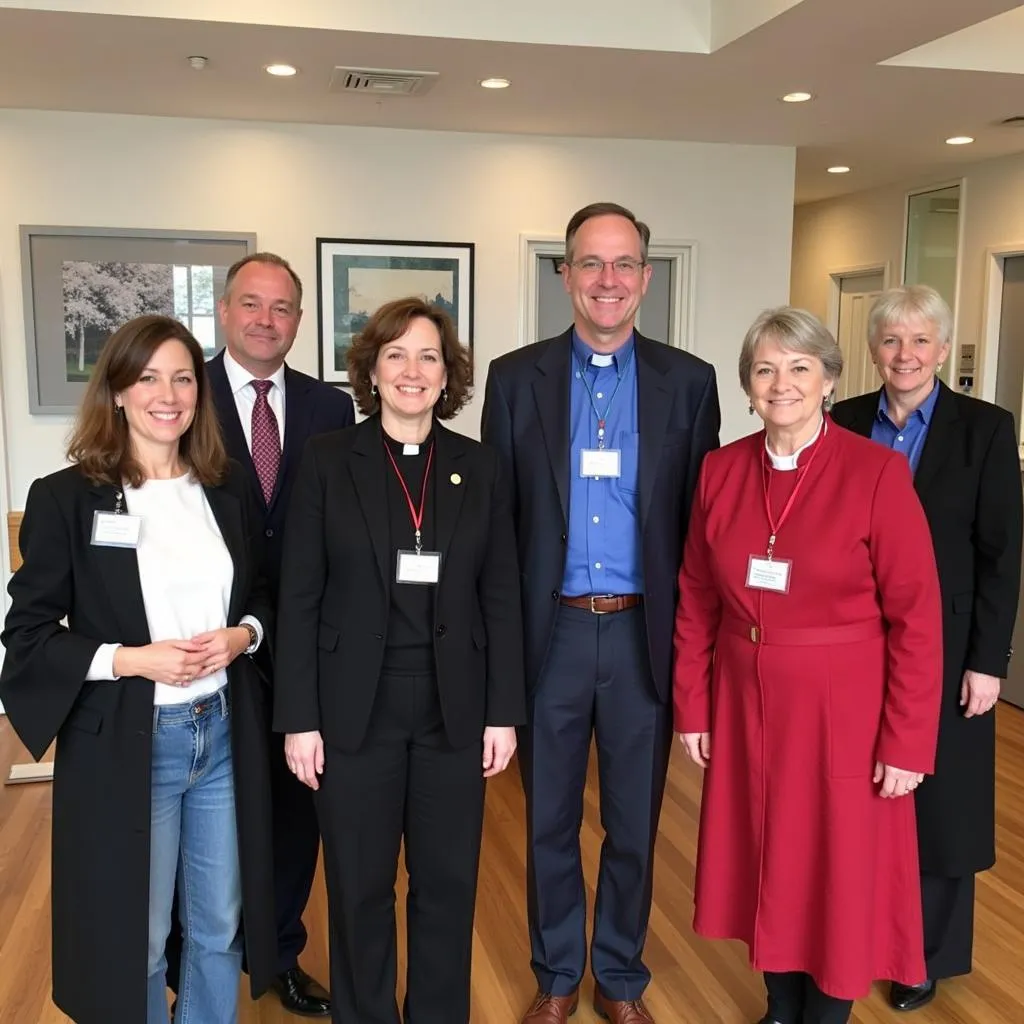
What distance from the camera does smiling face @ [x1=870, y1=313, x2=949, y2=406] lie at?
2.38m

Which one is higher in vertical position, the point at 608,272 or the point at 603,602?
the point at 608,272

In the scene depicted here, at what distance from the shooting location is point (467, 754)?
204 centimetres

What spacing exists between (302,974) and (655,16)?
3.58 metres

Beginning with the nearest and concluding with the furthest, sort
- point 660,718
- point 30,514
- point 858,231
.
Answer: point 30,514, point 660,718, point 858,231

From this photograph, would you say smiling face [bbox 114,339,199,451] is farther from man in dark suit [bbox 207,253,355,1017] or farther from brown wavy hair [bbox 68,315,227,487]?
man in dark suit [bbox 207,253,355,1017]

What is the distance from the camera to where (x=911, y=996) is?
A: 102 inches

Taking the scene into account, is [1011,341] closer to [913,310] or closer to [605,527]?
[913,310]

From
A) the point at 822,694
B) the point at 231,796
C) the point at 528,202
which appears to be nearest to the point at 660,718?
the point at 822,694

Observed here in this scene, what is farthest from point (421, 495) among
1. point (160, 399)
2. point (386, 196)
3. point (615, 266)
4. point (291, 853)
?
point (386, 196)

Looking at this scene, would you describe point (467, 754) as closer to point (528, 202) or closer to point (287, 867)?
point (287, 867)

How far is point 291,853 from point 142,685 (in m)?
0.98

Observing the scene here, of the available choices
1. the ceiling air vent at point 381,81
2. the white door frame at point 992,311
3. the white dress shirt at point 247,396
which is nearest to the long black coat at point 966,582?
the white dress shirt at point 247,396

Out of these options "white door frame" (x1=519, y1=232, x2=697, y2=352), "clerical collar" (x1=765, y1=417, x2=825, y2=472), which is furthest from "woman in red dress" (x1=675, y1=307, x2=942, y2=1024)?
"white door frame" (x1=519, y1=232, x2=697, y2=352)

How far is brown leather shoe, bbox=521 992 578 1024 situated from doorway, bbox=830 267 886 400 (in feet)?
20.3
